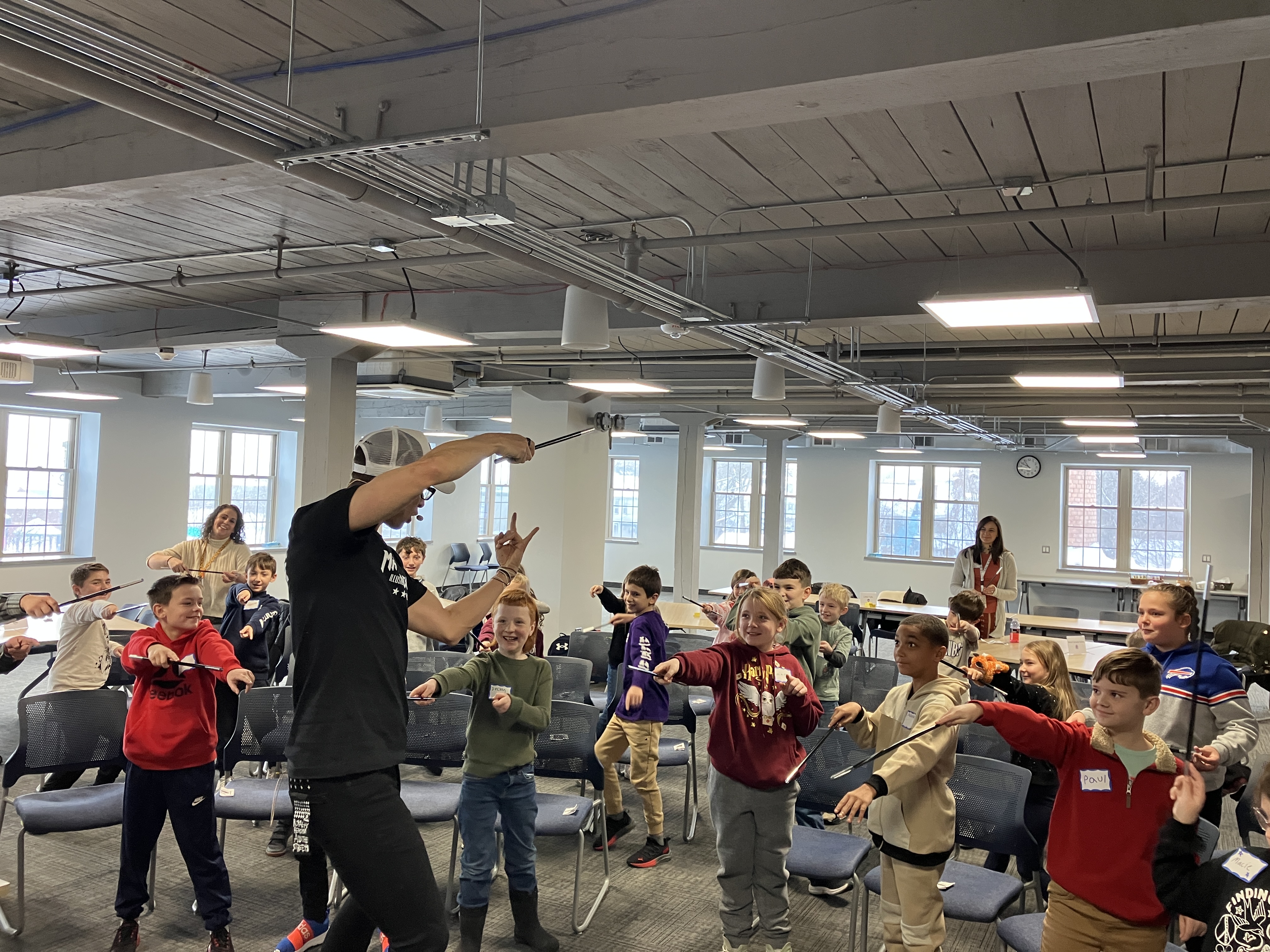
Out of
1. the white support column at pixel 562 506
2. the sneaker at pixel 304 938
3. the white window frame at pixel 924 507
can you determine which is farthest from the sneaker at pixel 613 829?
the white window frame at pixel 924 507

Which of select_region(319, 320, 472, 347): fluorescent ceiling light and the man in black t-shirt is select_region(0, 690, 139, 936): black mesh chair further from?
select_region(319, 320, 472, 347): fluorescent ceiling light

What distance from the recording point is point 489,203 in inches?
119

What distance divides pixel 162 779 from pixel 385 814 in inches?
63.7

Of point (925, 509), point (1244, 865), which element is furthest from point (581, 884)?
point (925, 509)

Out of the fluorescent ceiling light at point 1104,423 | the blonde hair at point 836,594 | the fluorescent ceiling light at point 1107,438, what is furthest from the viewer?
the fluorescent ceiling light at point 1107,438

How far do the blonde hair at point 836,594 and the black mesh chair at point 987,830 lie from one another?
6.98ft

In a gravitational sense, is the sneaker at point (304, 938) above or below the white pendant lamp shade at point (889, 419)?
below

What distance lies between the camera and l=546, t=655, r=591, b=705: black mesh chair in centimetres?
533

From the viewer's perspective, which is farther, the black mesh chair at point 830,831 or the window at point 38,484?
the window at point 38,484

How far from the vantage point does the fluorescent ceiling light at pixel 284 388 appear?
10250 millimetres

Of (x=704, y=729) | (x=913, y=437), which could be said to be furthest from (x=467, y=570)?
(x=704, y=729)

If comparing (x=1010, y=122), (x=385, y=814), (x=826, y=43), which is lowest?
(x=385, y=814)

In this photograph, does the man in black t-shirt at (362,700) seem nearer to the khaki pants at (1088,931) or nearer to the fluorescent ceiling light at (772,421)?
the khaki pants at (1088,931)

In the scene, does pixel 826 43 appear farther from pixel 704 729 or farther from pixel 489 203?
pixel 704 729
